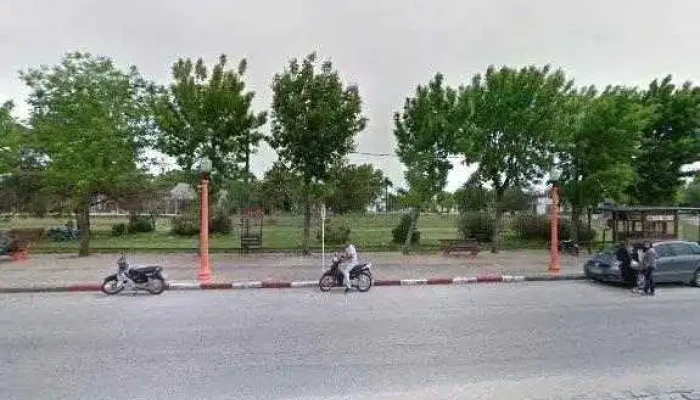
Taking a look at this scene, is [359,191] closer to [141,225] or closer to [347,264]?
[141,225]

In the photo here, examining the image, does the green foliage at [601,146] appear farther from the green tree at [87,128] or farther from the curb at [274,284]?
the green tree at [87,128]

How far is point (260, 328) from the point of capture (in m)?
10.6

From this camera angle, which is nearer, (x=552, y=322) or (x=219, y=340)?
(x=219, y=340)

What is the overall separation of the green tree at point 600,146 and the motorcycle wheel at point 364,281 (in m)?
12.8

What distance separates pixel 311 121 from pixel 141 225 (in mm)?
19037

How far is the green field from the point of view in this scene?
27.0 m

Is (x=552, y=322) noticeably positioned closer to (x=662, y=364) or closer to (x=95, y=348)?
(x=662, y=364)

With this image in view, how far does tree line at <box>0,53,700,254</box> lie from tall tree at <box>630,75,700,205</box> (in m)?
2.15

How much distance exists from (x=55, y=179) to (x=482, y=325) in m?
19.9

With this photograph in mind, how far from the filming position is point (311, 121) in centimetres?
2330

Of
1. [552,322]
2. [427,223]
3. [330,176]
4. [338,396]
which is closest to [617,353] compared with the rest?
[552,322]

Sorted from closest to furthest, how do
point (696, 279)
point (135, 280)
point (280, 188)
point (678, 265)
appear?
point (135, 280) < point (678, 265) < point (696, 279) < point (280, 188)

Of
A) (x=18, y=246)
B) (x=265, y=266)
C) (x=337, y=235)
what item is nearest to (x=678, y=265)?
(x=265, y=266)

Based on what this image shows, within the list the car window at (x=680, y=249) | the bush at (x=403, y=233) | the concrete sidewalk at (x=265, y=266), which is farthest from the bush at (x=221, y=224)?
the car window at (x=680, y=249)
